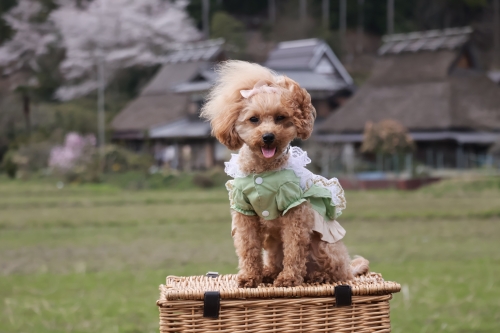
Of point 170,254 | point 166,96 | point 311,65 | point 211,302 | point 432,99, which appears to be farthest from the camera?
point 166,96

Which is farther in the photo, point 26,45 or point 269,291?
point 26,45

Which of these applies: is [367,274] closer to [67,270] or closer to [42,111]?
[67,270]

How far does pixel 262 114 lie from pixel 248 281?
70 cm

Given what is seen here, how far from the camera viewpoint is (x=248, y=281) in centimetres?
296

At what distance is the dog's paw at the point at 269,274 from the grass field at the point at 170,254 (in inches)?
109

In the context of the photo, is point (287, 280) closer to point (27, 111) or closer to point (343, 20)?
point (27, 111)

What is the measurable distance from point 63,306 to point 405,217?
26.4ft

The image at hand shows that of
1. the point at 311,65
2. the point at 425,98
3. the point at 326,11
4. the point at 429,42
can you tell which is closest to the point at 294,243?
the point at 425,98

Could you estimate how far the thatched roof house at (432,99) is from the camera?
960 inches

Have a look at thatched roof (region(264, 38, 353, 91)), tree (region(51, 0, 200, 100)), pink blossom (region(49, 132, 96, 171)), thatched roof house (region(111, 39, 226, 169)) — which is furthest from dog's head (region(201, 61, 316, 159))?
tree (region(51, 0, 200, 100))

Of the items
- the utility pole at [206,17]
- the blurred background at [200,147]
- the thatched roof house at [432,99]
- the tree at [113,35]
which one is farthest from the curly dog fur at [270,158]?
the utility pole at [206,17]

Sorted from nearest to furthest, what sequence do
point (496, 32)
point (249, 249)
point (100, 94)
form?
1. point (249, 249)
2. point (100, 94)
3. point (496, 32)

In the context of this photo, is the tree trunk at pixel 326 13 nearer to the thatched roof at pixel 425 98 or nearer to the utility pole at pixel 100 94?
the thatched roof at pixel 425 98

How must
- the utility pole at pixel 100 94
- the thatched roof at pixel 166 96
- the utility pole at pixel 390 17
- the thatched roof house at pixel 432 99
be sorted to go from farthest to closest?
1. the utility pole at pixel 390 17
2. the thatched roof at pixel 166 96
3. the utility pole at pixel 100 94
4. the thatched roof house at pixel 432 99
